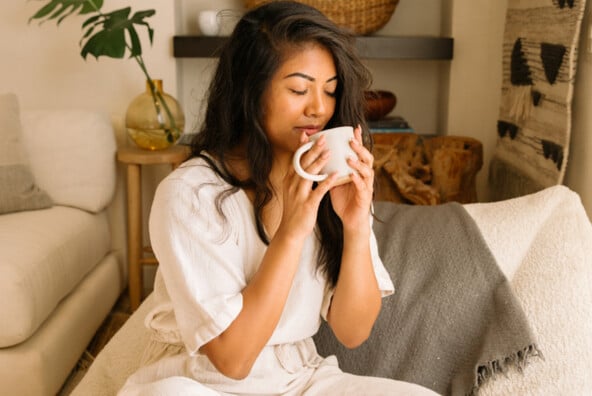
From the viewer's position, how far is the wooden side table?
2.71 metres

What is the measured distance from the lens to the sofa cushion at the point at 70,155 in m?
2.61

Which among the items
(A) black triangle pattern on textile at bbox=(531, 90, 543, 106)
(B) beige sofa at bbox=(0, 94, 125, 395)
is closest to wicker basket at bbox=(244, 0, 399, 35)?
(A) black triangle pattern on textile at bbox=(531, 90, 543, 106)

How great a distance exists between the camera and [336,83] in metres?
1.27

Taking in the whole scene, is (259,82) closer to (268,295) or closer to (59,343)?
(268,295)

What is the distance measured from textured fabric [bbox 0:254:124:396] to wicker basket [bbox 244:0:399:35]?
1.16m

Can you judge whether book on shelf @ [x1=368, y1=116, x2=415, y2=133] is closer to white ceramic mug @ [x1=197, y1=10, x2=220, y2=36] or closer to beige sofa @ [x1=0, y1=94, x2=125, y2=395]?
white ceramic mug @ [x1=197, y1=10, x2=220, y2=36]

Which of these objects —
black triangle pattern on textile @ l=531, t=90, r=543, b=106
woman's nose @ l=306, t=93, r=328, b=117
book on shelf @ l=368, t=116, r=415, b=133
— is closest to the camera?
woman's nose @ l=306, t=93, r=328, b=117

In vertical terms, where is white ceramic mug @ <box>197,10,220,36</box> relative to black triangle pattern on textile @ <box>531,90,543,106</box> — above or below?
above

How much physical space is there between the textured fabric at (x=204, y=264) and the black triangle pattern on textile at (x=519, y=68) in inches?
Result: 51.6

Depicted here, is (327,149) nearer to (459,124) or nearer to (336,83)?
(336,83)

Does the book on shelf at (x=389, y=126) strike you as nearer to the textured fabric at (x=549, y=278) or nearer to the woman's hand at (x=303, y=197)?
the textured fabric at (x=549, y=278)

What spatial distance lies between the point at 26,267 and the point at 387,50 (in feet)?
4.94

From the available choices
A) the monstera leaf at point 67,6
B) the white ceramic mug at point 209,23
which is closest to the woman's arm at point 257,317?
the monstera leaf at point 67,6

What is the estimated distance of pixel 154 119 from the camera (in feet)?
8.79
